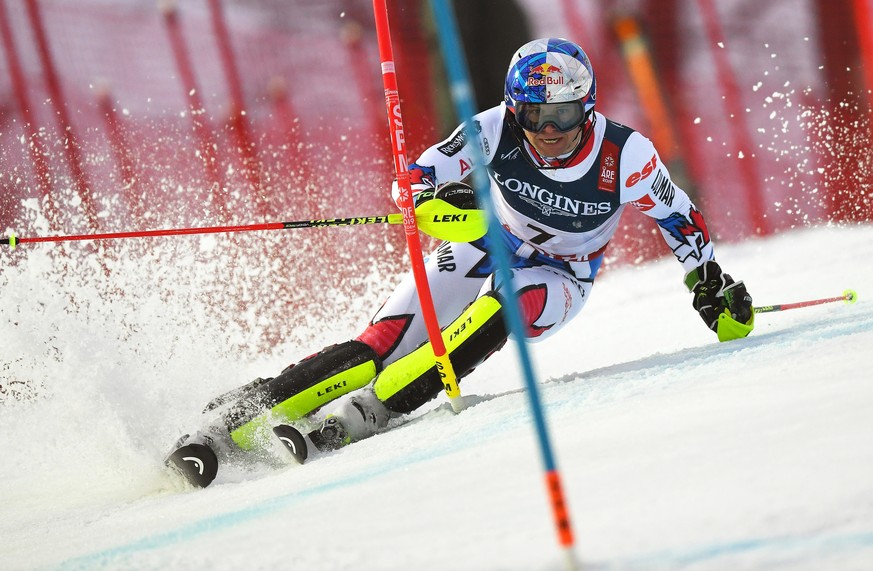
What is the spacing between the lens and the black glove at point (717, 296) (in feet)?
10.0

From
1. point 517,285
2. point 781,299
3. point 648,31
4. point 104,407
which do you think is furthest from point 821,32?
Result: point 104,407

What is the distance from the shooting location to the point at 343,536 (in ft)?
5.14

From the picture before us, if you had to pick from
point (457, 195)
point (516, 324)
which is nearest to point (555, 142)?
point (457, 195)

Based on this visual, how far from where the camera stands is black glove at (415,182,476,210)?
107 inches

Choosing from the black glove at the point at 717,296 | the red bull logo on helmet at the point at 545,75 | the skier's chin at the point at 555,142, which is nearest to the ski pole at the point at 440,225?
the skier's chin at the point at 555,142

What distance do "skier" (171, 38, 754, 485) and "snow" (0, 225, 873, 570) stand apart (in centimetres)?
15

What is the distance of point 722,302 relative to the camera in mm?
3078

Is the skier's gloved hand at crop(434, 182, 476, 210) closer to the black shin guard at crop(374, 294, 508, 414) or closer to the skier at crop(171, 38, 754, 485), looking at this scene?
the skier at crop(171, 38, 754, 485)

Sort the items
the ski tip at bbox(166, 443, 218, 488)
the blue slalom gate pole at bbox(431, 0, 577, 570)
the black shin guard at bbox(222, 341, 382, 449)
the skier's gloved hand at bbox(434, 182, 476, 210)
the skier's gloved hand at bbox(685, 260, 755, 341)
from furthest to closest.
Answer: the skier's gloved hand at bbox(685, 260, 755, 341) < the skier's gloved hand at bbox(434, 182, 476, 210) < the black shin guard at bbox(222, 341, 382, 449) < the ski tip at bbox(166, 443, 218, 488) < the blue slalom gate pole at bbox(431, 0, 577, 570)

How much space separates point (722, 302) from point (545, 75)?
1.01 meters

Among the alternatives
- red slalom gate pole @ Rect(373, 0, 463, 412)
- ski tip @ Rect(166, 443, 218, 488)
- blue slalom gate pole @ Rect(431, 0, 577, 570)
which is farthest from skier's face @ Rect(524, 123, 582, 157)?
blue slalom gate pole @ Rect(431, 0, 577, 570)

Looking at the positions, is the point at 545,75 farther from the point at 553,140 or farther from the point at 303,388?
the point at 303,388

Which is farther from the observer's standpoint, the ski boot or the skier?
the skier

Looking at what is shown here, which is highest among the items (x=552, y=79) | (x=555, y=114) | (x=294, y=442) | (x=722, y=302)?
(x=552, y=79)
